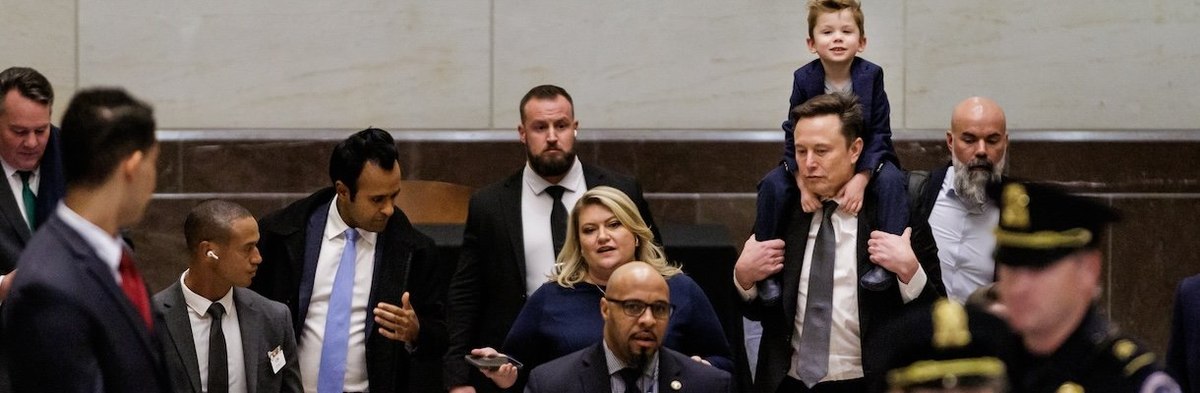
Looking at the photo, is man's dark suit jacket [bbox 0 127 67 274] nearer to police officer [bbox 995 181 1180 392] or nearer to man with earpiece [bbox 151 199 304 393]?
man with earpiece [bbox 151 199 304 393]

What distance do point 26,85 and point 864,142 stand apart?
3.12m

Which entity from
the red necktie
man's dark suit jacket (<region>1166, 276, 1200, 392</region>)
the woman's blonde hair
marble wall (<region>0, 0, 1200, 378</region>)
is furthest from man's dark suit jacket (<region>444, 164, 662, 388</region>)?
the red necktie

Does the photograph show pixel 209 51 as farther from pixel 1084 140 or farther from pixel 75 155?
pixel 75 155

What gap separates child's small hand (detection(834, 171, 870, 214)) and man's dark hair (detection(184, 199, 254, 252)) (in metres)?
2.08

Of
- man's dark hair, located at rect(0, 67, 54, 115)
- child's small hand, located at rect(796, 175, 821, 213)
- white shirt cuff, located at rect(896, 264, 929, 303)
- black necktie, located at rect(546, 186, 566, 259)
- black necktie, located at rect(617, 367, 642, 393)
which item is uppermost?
man's dark hair, located at rect(0, 67, 54, 115)

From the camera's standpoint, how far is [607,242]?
6273mm

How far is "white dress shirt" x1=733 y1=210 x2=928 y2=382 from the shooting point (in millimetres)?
6016

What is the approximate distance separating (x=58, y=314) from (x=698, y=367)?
8.53 feet

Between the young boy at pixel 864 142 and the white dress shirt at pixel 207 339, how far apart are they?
6.03ft

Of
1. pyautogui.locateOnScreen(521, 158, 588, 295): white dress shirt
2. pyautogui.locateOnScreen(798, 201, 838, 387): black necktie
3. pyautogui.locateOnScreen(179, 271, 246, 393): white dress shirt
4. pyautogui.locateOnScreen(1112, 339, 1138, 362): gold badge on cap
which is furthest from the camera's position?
pyautogui.locateOnScreen(521, 158, 588, 295): white dress shirt

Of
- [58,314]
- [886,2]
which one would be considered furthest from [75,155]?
[886,2]

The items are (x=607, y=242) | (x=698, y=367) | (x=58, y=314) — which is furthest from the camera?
(x=607, y=242)

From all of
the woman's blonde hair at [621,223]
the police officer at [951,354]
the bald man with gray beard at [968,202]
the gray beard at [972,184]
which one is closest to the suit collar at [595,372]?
the woman's blonde hair at [621,223]

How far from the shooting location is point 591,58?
935 cm
